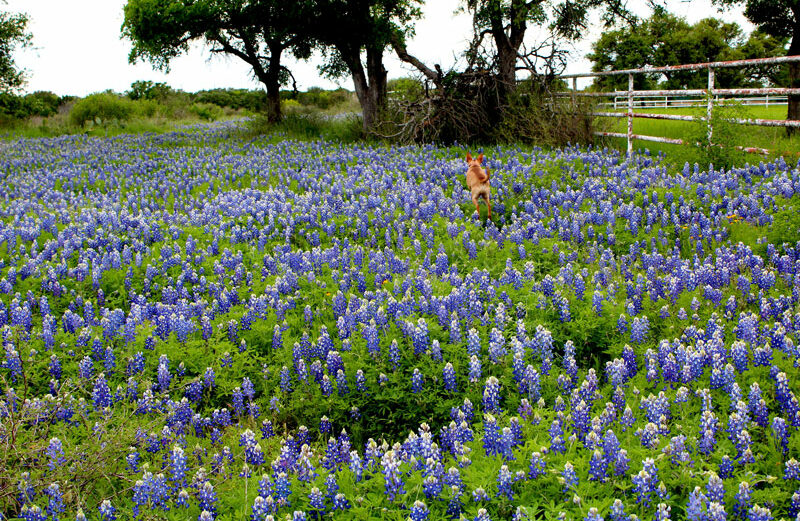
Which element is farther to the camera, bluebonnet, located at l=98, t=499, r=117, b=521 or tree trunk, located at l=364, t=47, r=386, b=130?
tree trunk, located at l=364, t=47, r=386, b=130

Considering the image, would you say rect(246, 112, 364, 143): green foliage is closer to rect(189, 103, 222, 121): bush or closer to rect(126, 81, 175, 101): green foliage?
rect(189, 103, 222, 121): bush

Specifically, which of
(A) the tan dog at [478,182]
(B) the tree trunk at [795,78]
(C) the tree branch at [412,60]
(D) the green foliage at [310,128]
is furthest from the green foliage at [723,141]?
(D) the green foliage at [310,128]

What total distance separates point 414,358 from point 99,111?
27.3 m

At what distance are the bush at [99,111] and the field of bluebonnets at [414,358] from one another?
65.9 feet

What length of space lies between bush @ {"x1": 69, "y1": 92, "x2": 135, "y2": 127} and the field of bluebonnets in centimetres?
2008

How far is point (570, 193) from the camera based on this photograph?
8680 millimetres

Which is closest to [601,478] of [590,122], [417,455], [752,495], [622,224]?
[752,495]

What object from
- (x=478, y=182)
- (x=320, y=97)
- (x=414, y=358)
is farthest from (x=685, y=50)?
(x=414, y=358)

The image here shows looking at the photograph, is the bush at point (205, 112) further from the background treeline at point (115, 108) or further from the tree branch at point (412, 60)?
the tree branch at point (412, 60)

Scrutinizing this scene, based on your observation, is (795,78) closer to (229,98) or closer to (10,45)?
(10,45)

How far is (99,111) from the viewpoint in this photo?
27.4 m

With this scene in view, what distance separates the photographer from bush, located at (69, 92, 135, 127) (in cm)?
2747

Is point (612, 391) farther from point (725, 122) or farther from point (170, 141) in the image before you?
point (170, 141)

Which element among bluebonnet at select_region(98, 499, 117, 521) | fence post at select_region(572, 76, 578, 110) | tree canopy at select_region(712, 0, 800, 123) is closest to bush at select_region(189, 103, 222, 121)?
fence post at select_region(572, 76, 578, 110)
